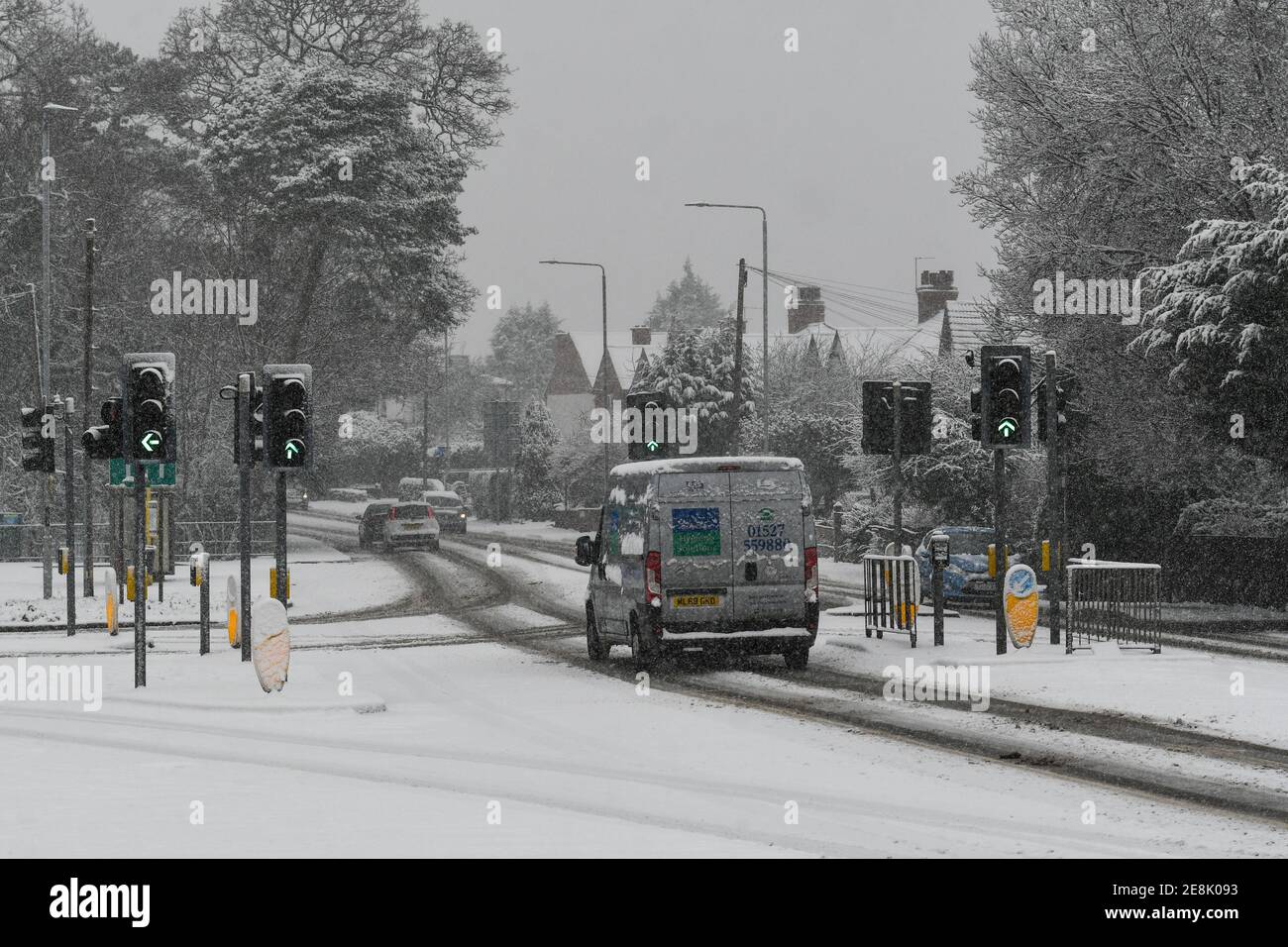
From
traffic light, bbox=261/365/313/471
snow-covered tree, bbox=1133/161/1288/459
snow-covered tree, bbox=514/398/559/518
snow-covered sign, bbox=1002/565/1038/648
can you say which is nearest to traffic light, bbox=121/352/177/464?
traffic light, bbox=261/365/313/471

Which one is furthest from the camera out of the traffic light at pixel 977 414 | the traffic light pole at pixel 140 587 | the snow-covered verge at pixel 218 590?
the snow-covered verge at pixel 218 590

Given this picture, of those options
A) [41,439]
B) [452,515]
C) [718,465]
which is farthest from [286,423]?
[452,515]

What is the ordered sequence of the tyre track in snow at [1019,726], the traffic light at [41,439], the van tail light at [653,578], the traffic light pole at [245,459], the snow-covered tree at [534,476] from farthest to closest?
the snow-covered tree at [534,476], the traffic light at [41,439], the traffic light pole at [245,459], the van tail light at [653,578], the tyre track in snow at [1019,726]

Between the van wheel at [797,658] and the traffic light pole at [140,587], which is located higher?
the traffic light pole at [140,587]

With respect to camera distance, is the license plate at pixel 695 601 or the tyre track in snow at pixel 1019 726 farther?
the license plate at pixel 695 601

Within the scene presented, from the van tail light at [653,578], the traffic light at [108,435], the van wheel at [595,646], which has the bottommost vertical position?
the van wheel at [595,646]

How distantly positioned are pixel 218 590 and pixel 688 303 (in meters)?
143

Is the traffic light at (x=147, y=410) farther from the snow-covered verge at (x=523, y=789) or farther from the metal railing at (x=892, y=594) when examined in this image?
the metal railing at (x=892, y=594)

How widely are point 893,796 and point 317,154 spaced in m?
46.9

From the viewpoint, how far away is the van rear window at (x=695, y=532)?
20.1m

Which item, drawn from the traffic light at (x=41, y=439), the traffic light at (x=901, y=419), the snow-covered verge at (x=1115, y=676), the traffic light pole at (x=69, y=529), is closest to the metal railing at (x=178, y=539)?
the traffic light at (x=41, y=439)

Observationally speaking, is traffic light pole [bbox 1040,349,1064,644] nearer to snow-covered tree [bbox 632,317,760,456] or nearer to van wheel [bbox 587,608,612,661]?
van wheel [bbox 587,608,612,661]

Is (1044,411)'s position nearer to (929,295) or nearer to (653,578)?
(653,578)

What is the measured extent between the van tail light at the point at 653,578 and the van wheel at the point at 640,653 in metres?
0.52
